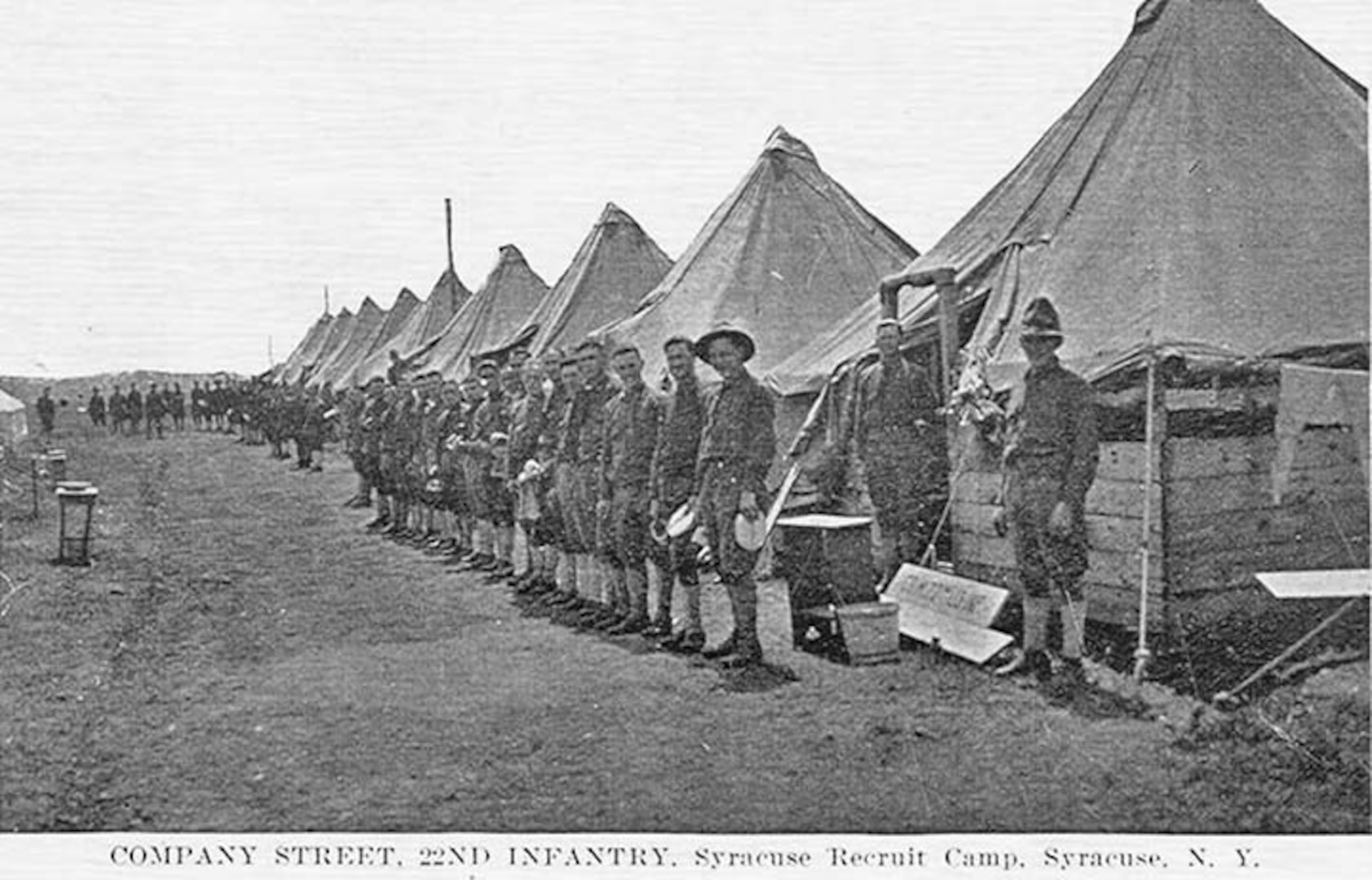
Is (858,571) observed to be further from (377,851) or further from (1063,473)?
(377,851)

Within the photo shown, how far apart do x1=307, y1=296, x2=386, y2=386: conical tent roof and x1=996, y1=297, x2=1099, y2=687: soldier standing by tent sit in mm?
29992

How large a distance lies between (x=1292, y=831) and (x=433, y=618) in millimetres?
4855

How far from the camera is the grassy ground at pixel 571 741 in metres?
4.19

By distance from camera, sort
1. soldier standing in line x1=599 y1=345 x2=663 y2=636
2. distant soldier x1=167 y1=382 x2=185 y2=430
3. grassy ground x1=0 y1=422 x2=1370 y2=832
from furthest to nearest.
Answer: distant soldier x1=167 y1=382 x2=185 y2=430 < soldier standing in line x1=599 y1=345 x2=663 y2=636 < grassy ground x1=0 y1=422 x2=1370 y2=832

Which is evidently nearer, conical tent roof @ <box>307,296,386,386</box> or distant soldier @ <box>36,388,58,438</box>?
distant soldier @ <box>36,388,58,438</box>

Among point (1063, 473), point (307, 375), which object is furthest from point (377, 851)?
point (307, 375)

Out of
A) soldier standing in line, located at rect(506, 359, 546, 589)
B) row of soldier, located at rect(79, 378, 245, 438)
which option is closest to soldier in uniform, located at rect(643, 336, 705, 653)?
soldier standing in line, located at rect(506, 359, 546, 589)

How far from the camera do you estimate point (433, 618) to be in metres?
7.54

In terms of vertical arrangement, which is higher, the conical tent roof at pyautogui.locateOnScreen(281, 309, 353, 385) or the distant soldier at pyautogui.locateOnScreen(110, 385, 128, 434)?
the conical tent roof at pyautogui.locateOnScreen(281, 309, 353, 385)

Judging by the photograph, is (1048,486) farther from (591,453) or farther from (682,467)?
(591,453)

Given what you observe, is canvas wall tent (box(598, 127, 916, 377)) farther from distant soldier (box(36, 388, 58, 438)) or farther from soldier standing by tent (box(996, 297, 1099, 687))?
distant soldier (box(36, 388, 58, 438))

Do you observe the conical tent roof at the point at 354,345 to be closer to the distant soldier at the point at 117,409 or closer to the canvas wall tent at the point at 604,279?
the distant soldier at the point at 117,409

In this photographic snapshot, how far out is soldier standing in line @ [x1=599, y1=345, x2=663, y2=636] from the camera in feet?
22.0

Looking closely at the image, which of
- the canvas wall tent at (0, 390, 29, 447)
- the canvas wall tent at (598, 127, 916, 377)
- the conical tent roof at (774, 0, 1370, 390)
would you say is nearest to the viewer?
the conical tent roof at (774, 0, 1370, 390)
